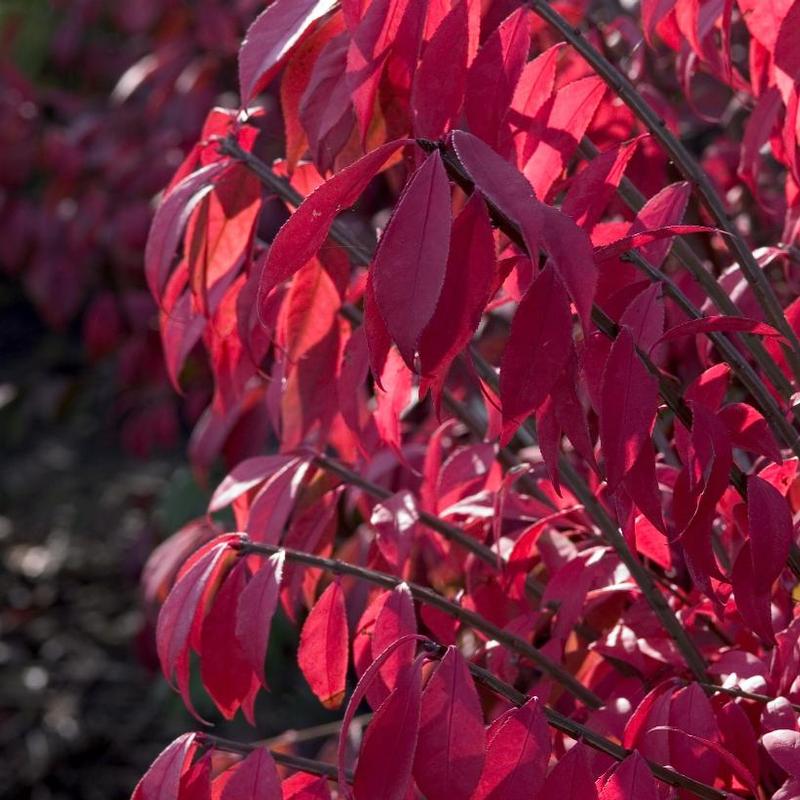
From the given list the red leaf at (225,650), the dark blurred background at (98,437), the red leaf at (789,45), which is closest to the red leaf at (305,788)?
the red leaf at (225,650)

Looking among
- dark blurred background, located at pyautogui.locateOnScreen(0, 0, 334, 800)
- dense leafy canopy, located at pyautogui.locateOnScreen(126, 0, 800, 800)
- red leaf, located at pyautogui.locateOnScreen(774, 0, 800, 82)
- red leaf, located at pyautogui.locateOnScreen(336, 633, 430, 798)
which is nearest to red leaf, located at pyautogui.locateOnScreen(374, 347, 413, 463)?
dense leafy canopy, located at pyautogui.locateOnScreen(126, 0, 800, 800)

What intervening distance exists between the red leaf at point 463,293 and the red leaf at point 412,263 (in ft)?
0.10

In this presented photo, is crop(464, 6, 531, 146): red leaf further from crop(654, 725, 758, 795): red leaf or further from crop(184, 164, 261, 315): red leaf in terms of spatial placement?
crop(654, 725, 758, 795): red leaf

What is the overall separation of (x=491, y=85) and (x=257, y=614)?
378 millimetres

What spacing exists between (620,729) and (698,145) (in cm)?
188

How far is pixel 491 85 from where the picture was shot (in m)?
0.79

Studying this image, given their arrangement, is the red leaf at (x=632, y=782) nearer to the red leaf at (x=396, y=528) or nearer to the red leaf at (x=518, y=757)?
the red leaf at (x=518, y=757)

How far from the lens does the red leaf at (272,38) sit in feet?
2.57

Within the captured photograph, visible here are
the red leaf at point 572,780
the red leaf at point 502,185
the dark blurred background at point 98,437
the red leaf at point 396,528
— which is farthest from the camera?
the dark blurred background at point 98,437

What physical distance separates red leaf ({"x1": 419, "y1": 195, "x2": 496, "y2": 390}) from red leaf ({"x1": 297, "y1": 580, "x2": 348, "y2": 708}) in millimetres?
285

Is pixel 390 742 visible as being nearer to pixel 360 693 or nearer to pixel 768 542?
pixel 360 693

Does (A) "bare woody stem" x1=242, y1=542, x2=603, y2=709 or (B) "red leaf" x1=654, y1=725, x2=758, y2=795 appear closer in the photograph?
(B) "red leaf" x1=654, y1=725, x2=758, y2=795

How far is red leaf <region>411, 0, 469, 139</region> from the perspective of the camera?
74cm

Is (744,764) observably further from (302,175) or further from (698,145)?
(698,145)
